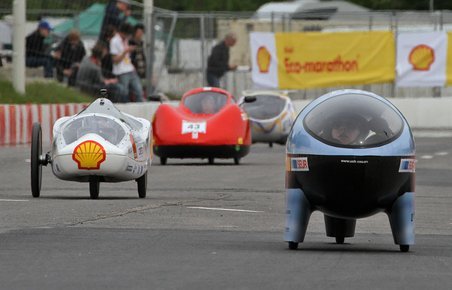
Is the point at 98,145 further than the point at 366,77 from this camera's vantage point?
No

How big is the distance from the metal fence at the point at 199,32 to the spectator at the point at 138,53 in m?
0.49

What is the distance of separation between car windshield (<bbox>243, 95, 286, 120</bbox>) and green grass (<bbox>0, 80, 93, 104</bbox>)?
156 inches

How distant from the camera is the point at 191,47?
41.4 meters

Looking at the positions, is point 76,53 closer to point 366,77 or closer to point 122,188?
point 366,77

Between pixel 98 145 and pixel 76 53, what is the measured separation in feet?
63.9

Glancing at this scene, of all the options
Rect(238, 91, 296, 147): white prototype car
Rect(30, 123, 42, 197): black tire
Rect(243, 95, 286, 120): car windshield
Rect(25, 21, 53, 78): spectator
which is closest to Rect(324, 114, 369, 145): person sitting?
Rect(30, 123, 42, 197): black tire

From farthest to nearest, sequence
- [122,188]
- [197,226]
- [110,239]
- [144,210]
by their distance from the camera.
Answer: [122,188], [144,210], [197,226], [110,239]

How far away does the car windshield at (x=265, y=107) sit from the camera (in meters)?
33.1

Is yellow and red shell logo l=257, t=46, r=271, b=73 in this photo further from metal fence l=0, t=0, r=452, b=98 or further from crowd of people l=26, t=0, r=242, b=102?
crowd of people l=26, t=0, r=242, b=102

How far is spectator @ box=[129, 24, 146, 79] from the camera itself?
3842 centimetres

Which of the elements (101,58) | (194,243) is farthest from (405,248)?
(101,58)

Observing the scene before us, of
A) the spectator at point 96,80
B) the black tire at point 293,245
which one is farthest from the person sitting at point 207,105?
the black tire at point 293,245

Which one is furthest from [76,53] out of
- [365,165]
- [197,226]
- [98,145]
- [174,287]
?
[174,287]

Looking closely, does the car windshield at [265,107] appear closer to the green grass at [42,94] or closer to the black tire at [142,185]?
the green grass at [42,94]
